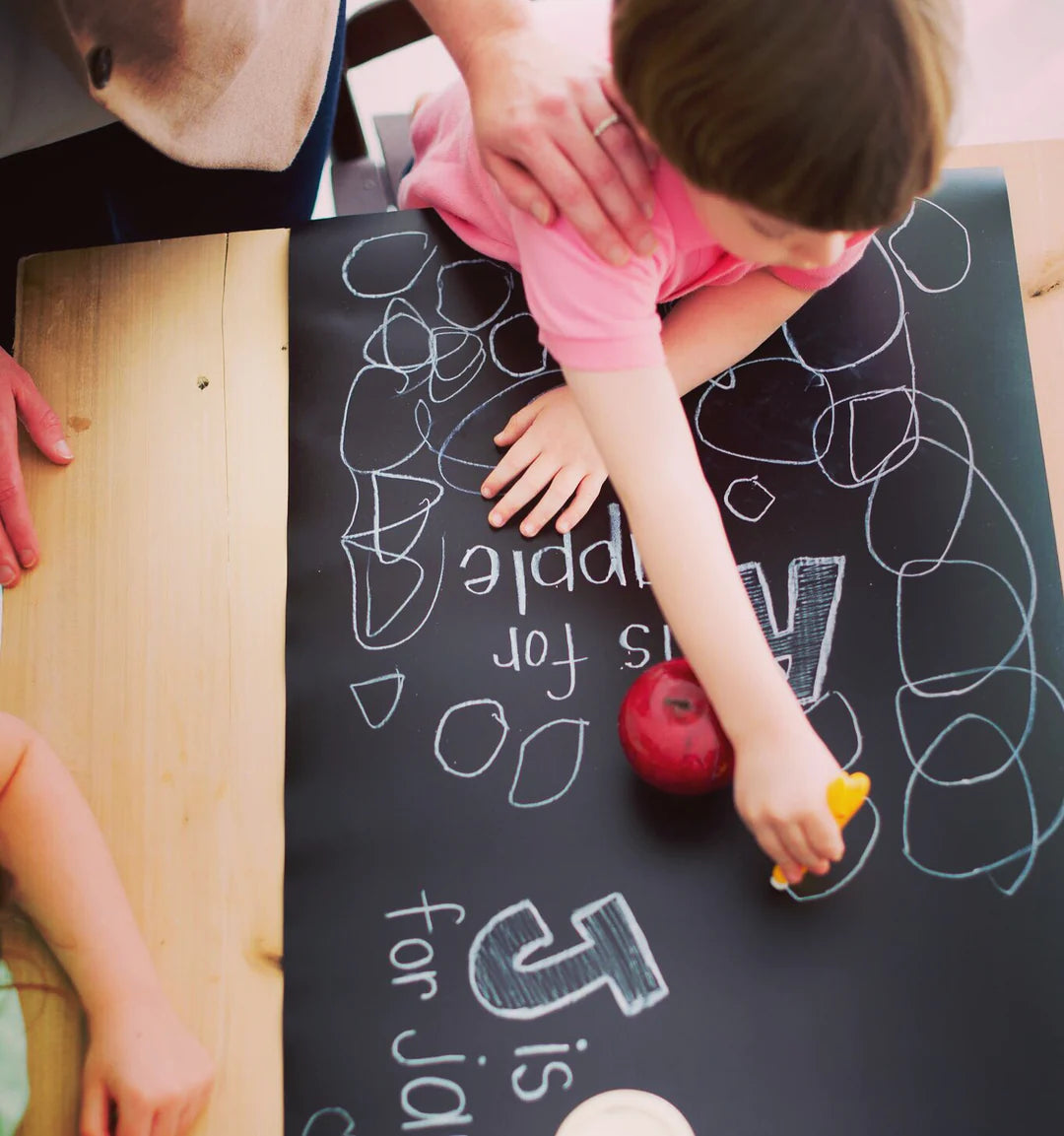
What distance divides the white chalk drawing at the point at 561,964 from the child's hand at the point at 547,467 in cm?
25

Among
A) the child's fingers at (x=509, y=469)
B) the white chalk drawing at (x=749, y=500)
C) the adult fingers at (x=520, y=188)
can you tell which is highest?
the adult fingers at (x=520, y=188)

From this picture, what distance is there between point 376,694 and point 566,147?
0.36 meters

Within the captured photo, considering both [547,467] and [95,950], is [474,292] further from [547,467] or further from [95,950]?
[95,950]

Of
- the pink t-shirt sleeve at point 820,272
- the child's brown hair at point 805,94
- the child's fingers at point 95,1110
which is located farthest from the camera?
the pink t-shirt sleeve at point 820,272

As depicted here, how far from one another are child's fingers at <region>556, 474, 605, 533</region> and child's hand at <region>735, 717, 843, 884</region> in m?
0.19

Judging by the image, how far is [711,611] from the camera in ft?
1.86

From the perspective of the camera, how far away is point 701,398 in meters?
0.68

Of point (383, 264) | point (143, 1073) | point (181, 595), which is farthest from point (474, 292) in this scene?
point (143, 1073)

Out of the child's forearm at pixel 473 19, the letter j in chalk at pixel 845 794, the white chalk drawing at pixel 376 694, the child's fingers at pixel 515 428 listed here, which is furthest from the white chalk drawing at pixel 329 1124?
the child's forearm at pixel 473 19

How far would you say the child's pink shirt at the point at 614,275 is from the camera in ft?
1.87

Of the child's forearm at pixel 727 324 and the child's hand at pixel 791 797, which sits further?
the child's forearm at pixel 727 324

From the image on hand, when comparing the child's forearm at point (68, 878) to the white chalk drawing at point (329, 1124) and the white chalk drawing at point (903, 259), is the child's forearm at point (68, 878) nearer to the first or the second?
the white chalk drawing at point (329, 1124)

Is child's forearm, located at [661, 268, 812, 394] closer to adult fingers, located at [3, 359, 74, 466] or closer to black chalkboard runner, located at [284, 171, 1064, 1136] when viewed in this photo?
black chalkboard runner, located at [284, 171, 1064, 1136]

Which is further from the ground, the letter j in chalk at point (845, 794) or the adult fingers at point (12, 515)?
the adult fingers at point (12, 515)
